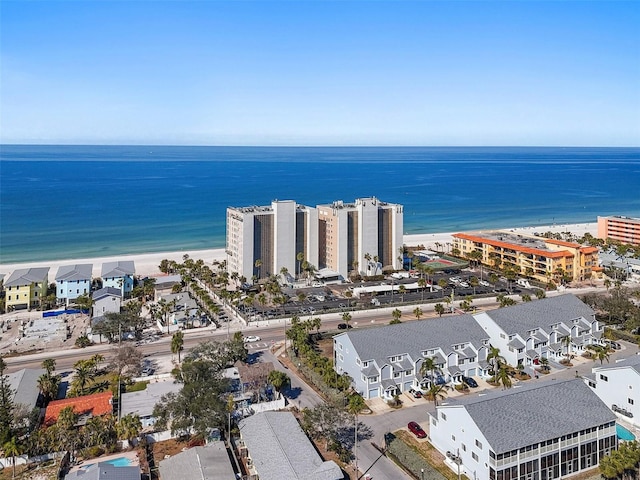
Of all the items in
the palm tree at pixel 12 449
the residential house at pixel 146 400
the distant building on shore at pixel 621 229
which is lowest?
the residential house at pixel 146 400

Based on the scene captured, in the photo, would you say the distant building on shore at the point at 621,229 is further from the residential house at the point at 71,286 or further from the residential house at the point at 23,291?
the residential house at the point at 23,291

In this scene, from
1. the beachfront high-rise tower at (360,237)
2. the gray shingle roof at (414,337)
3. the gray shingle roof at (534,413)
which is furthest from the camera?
the beachfront high-rise tower at (360,237)

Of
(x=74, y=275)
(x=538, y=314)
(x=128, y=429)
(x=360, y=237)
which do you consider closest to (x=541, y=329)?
(x=538, y=314)

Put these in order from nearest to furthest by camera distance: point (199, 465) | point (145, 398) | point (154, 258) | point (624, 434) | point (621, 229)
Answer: point (199, 465), point (624, 434), point (145, 398), point (154, 258), point (621, 229)

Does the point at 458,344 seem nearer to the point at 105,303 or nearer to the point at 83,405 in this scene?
the point at 83,405

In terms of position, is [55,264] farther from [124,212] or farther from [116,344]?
[124,212]

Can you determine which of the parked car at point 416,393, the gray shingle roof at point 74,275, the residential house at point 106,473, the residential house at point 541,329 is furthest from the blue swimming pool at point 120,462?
the gray shingle roof at point 74,275

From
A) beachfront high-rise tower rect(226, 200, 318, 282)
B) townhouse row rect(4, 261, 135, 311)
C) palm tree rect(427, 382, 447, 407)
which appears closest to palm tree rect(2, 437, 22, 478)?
palm tree rect(427, 382, 447, 407)

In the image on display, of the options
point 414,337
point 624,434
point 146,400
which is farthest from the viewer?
point 414,337
